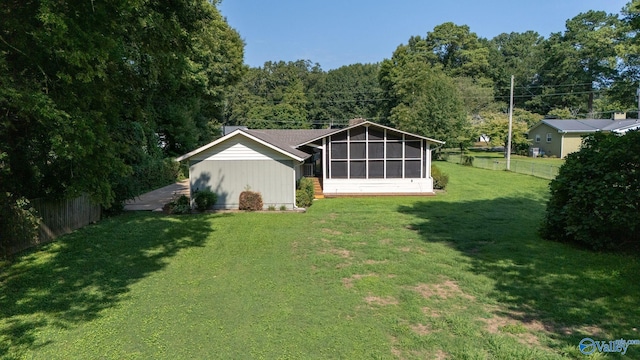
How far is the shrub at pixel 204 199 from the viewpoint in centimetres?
1588

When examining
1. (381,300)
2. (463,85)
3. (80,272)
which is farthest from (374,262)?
(463,85)

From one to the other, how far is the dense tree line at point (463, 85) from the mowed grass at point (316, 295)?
29659 mm

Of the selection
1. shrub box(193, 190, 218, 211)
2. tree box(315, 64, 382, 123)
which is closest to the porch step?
shrub box(193, 190, 218, 211)

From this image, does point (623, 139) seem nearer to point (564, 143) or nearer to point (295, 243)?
point (295, 243)

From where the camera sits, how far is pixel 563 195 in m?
9.91

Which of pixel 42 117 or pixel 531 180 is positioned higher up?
pixel 42 117

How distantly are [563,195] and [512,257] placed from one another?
272 cm

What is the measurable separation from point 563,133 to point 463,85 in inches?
656

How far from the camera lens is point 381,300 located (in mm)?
6258

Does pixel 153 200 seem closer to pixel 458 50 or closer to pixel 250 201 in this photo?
pixel 250 201

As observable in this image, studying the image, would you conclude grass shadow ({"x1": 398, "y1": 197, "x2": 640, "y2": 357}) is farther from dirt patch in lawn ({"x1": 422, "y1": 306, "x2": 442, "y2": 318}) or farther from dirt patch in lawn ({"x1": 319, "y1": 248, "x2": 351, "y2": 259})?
dirt patch in lawn ({"x1": 319, "y1": 248, "x2": 351, "y2": 259})

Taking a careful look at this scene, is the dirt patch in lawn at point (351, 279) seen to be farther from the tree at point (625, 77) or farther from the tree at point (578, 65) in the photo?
the tree at point (578, 65)

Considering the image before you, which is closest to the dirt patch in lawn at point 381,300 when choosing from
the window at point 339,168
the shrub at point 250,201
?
the shrub at point 250,201

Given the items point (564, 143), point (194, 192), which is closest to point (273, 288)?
point (194, 192)
